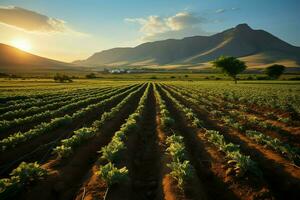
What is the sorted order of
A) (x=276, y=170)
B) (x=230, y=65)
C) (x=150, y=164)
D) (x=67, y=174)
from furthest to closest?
(x=230, y=65)
(x=150, y=164)
(x=67, y=174)
(x=276, y=170)

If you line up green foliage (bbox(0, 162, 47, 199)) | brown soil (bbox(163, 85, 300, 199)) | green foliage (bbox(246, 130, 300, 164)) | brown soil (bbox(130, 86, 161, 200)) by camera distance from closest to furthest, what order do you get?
green foliage (bbox(0, 162, 47, 199)) < brown soil (bbox(163, 85, 300, 199)) < brown soil (bbox(130, 86, 161, 200)) < green foliage (bbox(246, 130, 300, 164))

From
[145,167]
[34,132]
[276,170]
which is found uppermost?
[34,132]

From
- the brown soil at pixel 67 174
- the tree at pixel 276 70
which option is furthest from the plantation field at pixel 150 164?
the tree at pixel 276 70

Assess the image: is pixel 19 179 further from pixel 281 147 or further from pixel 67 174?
pixel 281 147

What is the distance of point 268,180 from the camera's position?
763 cm

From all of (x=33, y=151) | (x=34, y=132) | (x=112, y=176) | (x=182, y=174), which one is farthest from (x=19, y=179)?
(x=34, y=132)

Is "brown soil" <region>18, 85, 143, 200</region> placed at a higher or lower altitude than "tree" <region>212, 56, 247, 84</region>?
lower

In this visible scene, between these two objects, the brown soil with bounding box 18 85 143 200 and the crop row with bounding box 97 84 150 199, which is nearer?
the brown soil with bounding box 18 85 143 200

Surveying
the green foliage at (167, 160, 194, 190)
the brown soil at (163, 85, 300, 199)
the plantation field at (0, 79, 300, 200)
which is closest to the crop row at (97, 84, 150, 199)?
the plantation field at (0, 79, 300, 200)

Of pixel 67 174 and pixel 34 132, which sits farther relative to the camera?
pixel 34 132

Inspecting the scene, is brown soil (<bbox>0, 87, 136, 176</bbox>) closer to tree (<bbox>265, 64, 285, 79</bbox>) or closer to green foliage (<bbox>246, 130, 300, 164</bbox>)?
green foliage (<bbox>246, 130, 300, 164</bbox>)

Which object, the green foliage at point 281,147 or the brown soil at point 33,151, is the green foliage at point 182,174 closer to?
the green foliage at point 281,147

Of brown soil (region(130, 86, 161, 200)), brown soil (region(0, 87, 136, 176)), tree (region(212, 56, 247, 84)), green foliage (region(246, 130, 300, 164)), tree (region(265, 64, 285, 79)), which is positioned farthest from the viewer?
tree (region(265, 64, 285, 79))

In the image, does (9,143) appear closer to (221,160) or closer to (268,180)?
(221,160)
